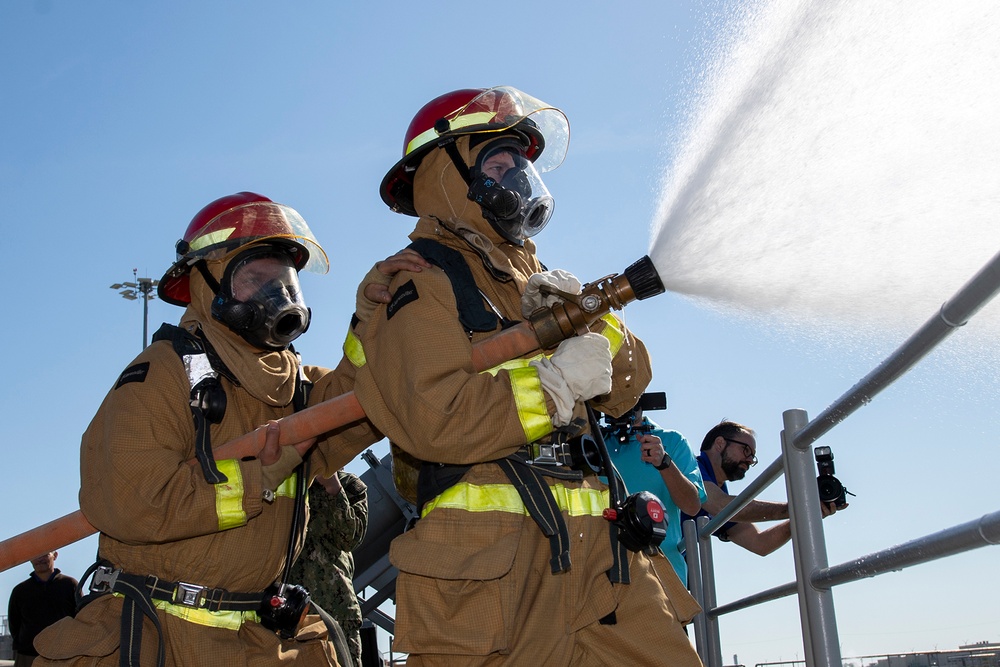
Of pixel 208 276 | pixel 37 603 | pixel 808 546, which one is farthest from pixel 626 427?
pixel 37 603

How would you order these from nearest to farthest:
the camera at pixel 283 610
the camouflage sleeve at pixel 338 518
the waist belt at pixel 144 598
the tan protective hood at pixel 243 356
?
the waist belt at pixel 144 598 → the camera at pixel 283 610 → the tan protective hood at pixel 243 356 → the camouflage sleeve at pixel 338 518

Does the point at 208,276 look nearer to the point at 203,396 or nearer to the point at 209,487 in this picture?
the point at 203,396

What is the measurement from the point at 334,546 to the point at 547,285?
8.25 ft

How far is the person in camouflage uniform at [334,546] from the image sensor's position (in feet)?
16.6

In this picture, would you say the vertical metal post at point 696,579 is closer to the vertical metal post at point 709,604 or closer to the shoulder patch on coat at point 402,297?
the vertical metal post at point 709,604

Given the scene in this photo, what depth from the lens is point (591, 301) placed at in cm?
317

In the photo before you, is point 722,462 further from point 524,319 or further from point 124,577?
point 124,577

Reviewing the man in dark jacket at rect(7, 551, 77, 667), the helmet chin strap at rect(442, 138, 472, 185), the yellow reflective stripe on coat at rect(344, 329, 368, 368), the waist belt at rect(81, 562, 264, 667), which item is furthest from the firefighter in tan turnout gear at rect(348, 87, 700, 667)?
the man in dark jacket at rect(7, 551, 77, 667)

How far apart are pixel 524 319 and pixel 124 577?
175cm

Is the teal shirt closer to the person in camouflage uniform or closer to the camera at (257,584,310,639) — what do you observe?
the person in camouflage uniform

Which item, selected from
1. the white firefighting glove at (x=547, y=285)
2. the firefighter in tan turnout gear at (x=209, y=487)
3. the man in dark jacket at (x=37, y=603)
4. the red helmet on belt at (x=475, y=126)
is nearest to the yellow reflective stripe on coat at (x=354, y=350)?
the firefighter in tan turnout gear at (x=209, y=487)

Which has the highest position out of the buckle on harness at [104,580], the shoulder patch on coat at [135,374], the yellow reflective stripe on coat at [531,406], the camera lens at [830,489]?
the shoulder patch on coat at [135,374]

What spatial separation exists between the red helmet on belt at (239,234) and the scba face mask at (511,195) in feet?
3.81

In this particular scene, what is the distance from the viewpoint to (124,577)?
3727 millimetres
